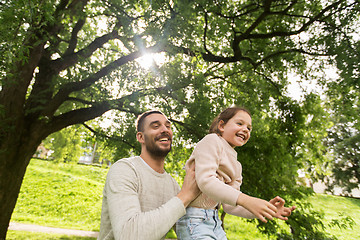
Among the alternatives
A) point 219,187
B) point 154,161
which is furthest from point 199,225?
point 154,161

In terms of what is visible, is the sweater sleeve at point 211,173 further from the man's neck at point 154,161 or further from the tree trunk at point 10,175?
the tree trunk at point 10,175

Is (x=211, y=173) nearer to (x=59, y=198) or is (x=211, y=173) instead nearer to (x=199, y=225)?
(x=199, y=225)

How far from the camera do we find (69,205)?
579 inches

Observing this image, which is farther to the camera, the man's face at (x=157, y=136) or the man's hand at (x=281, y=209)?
the man's face at (x=157, y=136)

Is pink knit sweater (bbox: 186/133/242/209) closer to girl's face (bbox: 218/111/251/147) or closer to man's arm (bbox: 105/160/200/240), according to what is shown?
girl's face (bbox: 218/111/251/147)

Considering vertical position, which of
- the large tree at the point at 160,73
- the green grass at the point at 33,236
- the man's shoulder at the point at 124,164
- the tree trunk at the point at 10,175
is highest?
the large tree at the point at 160,73

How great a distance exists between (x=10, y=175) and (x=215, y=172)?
19.4 ft

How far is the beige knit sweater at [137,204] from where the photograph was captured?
1.58 m

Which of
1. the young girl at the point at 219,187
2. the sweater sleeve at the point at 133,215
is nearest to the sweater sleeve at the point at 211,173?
the young girl at the point at 219,187

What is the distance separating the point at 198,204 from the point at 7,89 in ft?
19.8

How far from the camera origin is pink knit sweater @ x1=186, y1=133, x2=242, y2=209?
64.7 inches

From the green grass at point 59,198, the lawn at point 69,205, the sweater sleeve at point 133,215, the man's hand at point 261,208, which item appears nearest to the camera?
the man's hand at point 261,208

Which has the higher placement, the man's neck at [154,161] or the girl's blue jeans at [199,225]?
the man's neck at [154,161]

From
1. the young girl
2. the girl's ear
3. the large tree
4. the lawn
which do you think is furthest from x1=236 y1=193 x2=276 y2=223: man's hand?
the lawn
